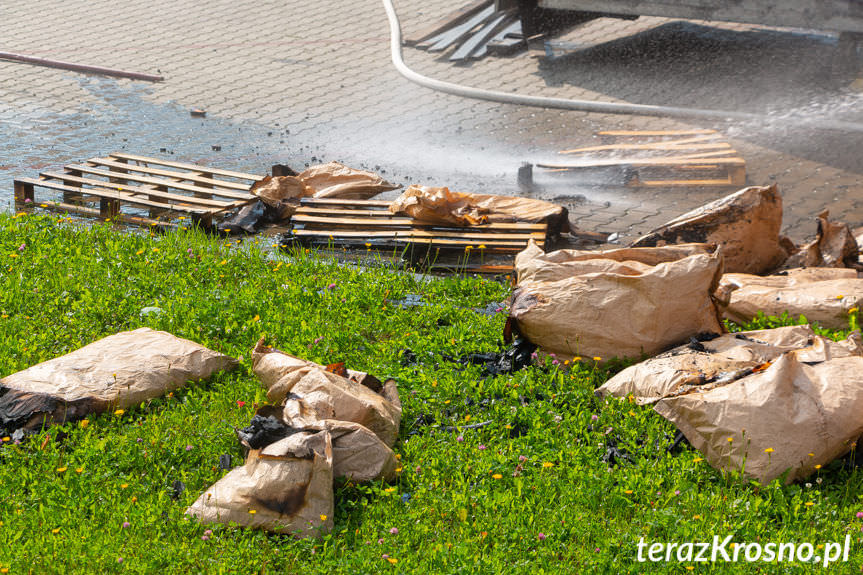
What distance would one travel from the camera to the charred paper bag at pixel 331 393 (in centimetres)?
354

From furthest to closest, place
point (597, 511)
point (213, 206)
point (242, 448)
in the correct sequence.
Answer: point (213, 206) → point (242, 448) → point (597, 511)

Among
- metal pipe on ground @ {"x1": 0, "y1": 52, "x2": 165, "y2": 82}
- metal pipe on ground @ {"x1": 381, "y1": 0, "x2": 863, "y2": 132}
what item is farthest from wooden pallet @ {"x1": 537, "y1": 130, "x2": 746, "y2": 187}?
metal pipe on ground @ {"x1": 0, "y1": 52, "x2": 165, "y2": 82}

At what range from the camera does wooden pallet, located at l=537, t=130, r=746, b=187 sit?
7.34 meters

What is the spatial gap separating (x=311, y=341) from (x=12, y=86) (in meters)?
8.22

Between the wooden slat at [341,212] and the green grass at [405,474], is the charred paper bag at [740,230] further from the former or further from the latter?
the wooden slat at [341,212]

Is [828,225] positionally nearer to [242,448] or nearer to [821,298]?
[821,298]

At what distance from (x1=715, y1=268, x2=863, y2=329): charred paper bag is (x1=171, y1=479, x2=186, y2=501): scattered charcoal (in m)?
2.61

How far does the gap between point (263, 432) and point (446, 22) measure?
33.5ft

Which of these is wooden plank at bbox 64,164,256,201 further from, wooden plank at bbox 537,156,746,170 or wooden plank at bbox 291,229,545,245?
wooden plank at bbox 537,156,746,170

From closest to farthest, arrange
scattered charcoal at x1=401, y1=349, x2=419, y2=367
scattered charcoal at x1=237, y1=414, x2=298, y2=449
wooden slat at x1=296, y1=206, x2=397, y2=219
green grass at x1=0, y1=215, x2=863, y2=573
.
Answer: green grass at x1=0, y1=215, x2=863, y2=573
scattered charcoal at x1=237, y1=414, x2=298, y2=449
scattered charcoal at x1=401, y1=349, x2=419, y2=367
wooden slat at x1=296, y1=206, x2=397, y2=219

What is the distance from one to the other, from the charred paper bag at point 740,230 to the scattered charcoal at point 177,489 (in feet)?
9.47

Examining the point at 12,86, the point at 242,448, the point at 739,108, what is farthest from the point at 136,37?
the point at 242,448

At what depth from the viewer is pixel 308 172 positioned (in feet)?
23.1

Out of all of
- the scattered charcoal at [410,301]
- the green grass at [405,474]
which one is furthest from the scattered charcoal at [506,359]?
the scattered charcoal at [410,301]
